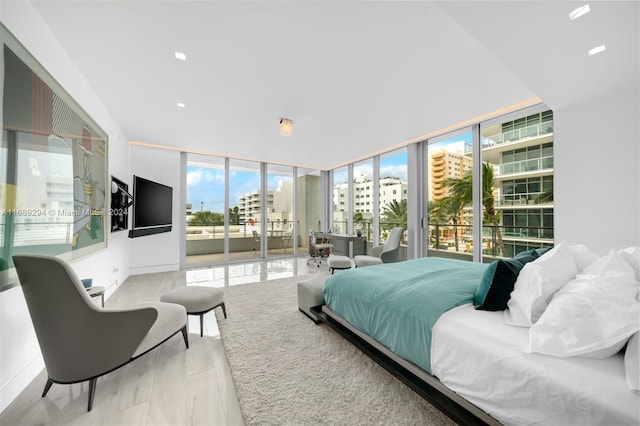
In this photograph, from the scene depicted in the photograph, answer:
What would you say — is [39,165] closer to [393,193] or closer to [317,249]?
[317,249]

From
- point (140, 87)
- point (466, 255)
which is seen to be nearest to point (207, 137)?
point (140, 87)

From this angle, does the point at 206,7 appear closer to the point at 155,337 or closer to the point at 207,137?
the point at 155,337

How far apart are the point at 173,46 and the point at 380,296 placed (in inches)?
110

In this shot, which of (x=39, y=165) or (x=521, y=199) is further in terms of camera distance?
(x=521, y=199)

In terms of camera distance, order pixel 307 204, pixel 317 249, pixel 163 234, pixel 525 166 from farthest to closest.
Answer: pixel 307 204 → pixel 317 249 → pixel 163 234 → pixel 525 166

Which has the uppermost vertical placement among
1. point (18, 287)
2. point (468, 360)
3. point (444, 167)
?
point (444, 167)

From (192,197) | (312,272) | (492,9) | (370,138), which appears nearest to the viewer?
(492,9)

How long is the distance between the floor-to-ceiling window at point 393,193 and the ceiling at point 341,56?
186cm

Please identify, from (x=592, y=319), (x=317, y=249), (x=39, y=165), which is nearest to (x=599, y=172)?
(x=592, y=319)

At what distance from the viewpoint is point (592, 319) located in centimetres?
109

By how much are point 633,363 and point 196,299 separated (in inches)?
115

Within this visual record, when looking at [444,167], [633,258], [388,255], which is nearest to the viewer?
[633,258]

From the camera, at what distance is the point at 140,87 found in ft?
9.54

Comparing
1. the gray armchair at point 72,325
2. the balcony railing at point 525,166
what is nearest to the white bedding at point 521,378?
the gray armchair at point 72,325
